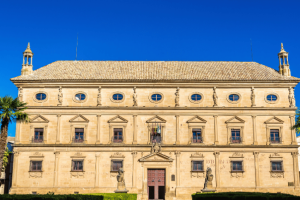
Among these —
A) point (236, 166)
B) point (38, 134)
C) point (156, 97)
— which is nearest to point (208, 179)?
point (236, 166)

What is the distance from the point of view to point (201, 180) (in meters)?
42.3

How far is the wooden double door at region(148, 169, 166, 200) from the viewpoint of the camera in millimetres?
42344

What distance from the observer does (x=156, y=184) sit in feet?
139

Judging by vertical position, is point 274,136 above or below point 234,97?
below

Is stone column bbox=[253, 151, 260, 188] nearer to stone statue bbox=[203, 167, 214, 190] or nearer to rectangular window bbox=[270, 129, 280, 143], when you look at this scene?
rectangular window bbox=[270, 129, 280, 143]

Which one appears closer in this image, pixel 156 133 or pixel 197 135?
pixel 156 133

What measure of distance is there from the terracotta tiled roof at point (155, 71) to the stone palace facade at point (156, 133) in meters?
0.24

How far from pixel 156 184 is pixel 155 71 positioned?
530 inches

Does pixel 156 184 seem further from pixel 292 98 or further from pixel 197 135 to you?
pixel 292 98

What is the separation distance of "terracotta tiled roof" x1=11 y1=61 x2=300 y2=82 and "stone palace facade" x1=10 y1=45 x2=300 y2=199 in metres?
0.24

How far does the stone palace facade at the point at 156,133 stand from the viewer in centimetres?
4228

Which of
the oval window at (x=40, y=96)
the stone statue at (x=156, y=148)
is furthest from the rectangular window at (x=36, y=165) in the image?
the stone statue at (x=156, y=148)

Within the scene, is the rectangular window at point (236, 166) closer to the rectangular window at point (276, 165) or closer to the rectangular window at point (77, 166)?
the rectangular window at point (276, 165)

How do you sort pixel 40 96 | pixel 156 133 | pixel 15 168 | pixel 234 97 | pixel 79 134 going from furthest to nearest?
pixel 40 96, pixel 234 97, pixel 79 134, pixel 156 133, pixel 15 168
